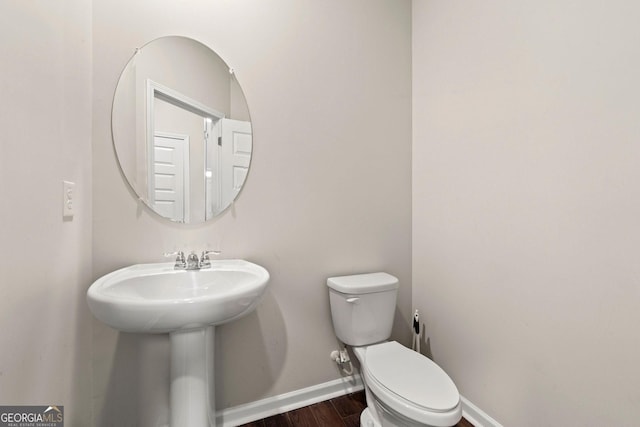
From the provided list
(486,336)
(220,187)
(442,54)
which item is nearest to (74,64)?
(220,187)

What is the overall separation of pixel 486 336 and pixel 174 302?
4.35ft

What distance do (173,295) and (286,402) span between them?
83cm

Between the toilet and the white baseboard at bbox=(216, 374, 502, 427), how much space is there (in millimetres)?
229

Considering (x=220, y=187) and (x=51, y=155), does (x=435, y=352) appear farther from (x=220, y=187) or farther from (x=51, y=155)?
(x=51, y=155)

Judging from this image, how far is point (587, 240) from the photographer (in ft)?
3.02

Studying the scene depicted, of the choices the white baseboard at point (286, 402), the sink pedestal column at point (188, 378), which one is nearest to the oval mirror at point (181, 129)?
the sink pedestal column at point (188, 378)

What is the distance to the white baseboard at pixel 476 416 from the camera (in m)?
1.22

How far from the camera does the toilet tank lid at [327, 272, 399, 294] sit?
1344mm

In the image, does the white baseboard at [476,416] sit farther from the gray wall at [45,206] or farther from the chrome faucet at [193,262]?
the gray wall at [45,206]

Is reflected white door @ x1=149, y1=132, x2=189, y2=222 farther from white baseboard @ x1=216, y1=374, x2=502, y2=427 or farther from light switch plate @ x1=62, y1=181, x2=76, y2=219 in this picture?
white baseboard @ x1=216, y1=374, x2=502, y2=427

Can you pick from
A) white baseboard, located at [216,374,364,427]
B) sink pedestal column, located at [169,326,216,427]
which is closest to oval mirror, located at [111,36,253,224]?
sink pedestal column, located at [169,326,216,427]

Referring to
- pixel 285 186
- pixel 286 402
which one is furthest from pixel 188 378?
pixel 285 186

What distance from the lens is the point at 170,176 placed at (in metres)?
1.20

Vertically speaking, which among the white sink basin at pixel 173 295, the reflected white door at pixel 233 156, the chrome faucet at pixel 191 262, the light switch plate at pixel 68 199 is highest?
the reflected white door at pixel 233 156
